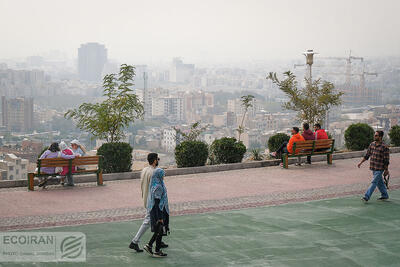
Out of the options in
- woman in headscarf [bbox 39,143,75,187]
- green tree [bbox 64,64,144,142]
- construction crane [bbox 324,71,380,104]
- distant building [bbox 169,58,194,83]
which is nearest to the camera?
woman in headscarf [bbox 39,143,75,187]

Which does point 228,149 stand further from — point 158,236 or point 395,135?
point 158,236

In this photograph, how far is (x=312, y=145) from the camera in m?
15.8

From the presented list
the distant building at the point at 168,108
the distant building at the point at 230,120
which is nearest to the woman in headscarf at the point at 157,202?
the distant building at the point at 230,120

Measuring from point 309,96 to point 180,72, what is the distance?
46610mm

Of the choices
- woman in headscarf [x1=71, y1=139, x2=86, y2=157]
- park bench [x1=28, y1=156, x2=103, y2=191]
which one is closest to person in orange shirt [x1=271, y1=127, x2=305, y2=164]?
park bench [x1=28, y1=156, x2=103, y2=191]

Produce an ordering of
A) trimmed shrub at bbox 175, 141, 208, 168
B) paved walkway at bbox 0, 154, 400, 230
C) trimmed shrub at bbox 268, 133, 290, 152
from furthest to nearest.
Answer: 1. trimmed shrub at bbox 268, 133, 290, 152
2. trimmed shrub at bbox 175, 141, 208, 168
3. paved walkway at bbox 0, 154, 400, 230

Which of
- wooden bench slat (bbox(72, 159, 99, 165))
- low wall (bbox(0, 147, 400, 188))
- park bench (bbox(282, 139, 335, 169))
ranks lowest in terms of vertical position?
low wall (bbox(0, 147, 400, 188))

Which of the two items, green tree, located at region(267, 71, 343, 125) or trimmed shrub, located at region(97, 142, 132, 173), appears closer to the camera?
trimmed shrub, located at region(97, 142, 132, 173)

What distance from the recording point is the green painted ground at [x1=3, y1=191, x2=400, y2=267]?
25.3 feet

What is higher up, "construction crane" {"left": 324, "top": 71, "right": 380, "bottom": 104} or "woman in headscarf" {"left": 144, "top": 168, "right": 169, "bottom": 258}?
"construction crane" {"left": 324, "top": 71, "right": 380, "bottom": 104}

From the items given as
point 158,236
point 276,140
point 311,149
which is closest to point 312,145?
point 311,149

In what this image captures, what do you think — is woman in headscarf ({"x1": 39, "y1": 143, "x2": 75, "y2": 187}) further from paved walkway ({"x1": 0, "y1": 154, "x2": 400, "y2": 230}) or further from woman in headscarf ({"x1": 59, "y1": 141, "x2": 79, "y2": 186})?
paved walkway ({"x1": 0, "y1": 154, "x2": 400, "y2": 230})

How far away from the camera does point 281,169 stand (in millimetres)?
15375

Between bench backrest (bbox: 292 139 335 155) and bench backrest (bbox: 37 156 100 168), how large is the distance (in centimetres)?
567
